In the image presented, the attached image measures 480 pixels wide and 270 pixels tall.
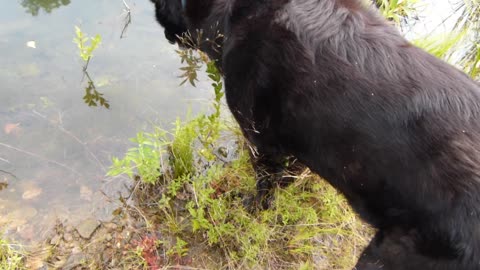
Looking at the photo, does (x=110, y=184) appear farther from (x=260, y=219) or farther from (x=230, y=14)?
(x=230, y=14)

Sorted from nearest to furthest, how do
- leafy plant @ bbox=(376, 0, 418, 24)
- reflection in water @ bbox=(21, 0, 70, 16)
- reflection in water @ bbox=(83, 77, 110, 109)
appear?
reflection in water @ bbox=(83, 77, 110, 109), reflection in water @ bbox=(21, 0, 70, 16), leafy plant @ bbox=(376, 0, 418, 24)

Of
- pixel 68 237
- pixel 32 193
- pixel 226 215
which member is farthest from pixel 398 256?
pixel 32 193

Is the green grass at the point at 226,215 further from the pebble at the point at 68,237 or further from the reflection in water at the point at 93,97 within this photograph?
the reflection in water at the point at 93,97

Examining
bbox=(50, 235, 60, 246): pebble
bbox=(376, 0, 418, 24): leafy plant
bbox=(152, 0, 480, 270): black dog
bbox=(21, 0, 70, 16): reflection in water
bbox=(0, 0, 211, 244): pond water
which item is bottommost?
bbox=(50, 235, 60, 246): pebble

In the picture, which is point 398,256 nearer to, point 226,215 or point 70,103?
point 226,215

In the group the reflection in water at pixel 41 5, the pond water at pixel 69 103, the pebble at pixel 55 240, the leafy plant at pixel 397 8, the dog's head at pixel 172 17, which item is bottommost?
the pebble at pixel 55 240

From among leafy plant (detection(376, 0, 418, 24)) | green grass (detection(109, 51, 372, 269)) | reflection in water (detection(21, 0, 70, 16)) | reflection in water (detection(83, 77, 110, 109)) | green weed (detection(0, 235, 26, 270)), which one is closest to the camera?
green weed (detection(0, 235, 26, 270))

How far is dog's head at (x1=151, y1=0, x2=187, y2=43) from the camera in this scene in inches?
96.8


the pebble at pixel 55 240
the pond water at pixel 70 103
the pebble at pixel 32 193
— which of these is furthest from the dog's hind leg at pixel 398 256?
the pebble at pixel 32 193

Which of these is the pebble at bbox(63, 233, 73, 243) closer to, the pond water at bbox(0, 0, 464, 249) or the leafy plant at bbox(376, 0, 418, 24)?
the pond water at bbox(0, 0, 464, 249)

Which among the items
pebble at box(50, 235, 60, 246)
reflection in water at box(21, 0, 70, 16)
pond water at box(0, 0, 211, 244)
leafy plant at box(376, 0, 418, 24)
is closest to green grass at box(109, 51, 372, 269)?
pond water at box(0, 0, 211, 244)

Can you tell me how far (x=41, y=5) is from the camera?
10.8 feet

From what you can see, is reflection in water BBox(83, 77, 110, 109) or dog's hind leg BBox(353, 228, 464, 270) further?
reflection in water BBox(83, 77, 110, 109)

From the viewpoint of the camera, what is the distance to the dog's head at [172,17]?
246 cm
